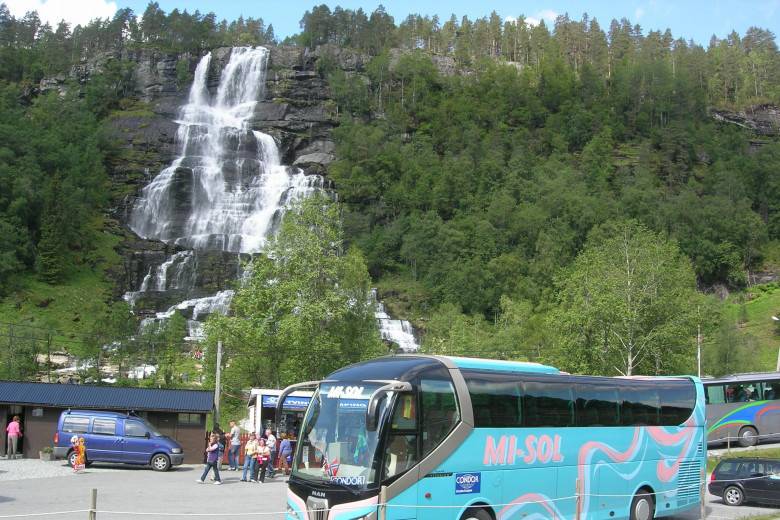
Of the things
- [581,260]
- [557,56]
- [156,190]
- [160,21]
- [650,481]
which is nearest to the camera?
[650,481]

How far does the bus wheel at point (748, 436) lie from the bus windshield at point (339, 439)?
26.4m

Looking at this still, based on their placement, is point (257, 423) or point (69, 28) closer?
point (257, 423)

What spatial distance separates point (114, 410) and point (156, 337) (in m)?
30.7

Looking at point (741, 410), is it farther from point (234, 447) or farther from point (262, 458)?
point (234, 447)

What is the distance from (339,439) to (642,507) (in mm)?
8454

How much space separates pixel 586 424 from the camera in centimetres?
1670

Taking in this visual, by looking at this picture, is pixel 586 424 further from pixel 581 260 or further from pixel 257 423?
pixel 581 260

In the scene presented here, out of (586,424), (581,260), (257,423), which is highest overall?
(581,260)

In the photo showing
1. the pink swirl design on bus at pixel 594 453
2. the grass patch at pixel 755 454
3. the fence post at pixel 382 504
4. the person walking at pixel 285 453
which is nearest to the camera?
the fence post at pixel 382 504

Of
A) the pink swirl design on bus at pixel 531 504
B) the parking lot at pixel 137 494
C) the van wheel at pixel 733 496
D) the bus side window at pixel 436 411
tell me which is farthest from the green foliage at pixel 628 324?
the bus side window at pixel 436 411

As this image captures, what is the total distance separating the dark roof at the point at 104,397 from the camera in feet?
95.7

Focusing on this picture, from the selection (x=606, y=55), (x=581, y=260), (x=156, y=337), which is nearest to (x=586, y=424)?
(x=581, y=260)

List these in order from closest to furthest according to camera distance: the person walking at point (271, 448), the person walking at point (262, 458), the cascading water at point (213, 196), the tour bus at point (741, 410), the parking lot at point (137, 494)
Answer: the parking lot at point (137, 494)
the person walking at point (262, 458)
the person walking at point (271, 448)
the tour bus at point (741, 410)
the cascading water at point (213, 196)

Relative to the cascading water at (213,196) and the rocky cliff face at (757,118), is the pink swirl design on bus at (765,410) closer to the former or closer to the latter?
the cascading water at (213,196)
